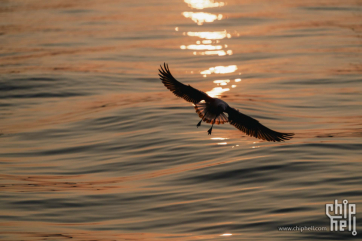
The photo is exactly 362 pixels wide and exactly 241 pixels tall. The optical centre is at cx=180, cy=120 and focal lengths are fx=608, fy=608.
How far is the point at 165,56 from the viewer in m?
25.6

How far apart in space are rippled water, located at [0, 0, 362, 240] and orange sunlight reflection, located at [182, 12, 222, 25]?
18cm

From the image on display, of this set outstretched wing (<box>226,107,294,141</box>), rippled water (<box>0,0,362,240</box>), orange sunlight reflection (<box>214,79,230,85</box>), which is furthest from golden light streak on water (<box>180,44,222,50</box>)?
outstretched wing (<box>226,107,294,141</box>)

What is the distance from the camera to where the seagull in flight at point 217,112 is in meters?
10.5

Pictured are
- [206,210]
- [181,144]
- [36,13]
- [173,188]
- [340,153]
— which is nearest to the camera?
[206,210]

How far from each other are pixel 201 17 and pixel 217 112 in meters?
23.8

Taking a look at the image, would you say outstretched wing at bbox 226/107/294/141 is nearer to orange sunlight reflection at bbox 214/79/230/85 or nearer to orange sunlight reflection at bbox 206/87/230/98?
orange sunlight reflection at bbox 206/87/230/98

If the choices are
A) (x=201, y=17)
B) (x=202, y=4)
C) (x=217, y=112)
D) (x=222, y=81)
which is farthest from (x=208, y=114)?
(x=202, y=4)

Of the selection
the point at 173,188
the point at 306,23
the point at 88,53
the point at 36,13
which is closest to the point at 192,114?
the point at 173,188

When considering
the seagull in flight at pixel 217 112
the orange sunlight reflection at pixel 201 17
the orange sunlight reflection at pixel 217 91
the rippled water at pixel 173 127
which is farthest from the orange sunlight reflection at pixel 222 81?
the seagull in flight at pixel 217 112

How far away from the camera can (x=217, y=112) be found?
1045 centimetres

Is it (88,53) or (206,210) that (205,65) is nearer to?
(88,53)

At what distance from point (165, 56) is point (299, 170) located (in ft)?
41.6

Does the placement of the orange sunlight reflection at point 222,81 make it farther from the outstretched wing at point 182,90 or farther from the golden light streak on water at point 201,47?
the outstretched wing at point 182,90

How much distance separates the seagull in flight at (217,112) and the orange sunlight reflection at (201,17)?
21.2 meters
